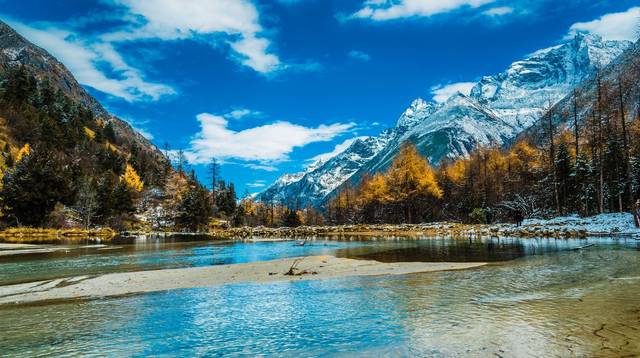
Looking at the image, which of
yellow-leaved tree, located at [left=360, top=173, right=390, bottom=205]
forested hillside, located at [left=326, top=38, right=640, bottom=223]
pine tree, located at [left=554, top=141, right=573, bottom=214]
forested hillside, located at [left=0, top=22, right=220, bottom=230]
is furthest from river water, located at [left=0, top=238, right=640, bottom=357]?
forested hillside, located at [left=0, top=22, right=220, bottom=230]

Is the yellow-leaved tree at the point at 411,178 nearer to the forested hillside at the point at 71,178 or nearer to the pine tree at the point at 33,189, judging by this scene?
the forested hillside at the point at 71,178

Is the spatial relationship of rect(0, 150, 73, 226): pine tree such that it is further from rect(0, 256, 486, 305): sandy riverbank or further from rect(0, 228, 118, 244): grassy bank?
rect(0, 256, 486, 305): sandy riverbank

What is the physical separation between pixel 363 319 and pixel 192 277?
12215 millimetres

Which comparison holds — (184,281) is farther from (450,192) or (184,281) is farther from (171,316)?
(450,192)

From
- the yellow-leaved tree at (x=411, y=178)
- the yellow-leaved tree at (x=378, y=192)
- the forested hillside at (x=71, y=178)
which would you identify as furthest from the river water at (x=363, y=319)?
the forested hillside at (x=71, y=178)

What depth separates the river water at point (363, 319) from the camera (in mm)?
8984

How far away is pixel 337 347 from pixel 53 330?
750 cm

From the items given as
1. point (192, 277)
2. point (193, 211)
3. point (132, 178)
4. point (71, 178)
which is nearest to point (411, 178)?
point (193, 211)

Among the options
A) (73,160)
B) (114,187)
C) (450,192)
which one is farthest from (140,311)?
(73,160)

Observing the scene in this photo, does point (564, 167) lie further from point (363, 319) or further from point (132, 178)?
point (132, 178)

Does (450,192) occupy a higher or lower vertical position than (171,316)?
higher

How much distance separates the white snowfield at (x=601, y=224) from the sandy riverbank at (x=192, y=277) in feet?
84.7

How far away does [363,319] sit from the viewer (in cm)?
1152

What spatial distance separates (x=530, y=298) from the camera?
13.5 meters
